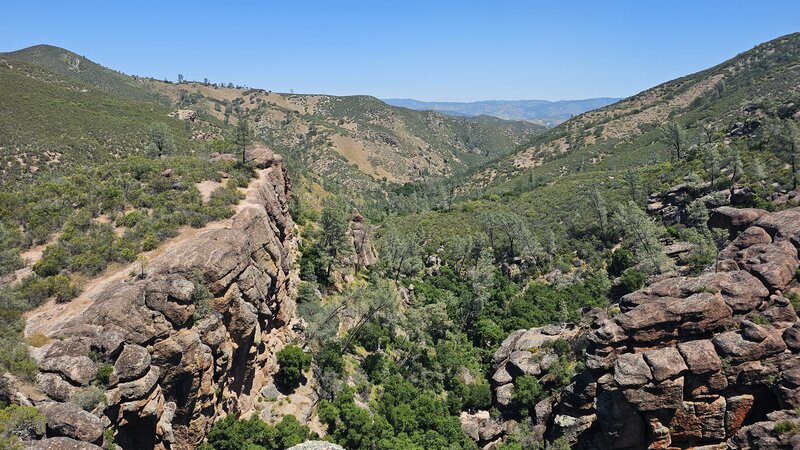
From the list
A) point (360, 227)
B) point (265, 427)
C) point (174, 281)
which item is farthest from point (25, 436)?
point (360, 227)

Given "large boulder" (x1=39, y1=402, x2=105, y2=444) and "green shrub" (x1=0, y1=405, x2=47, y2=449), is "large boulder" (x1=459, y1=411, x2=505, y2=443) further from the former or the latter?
"green shrub" (x1=0, y1=405, x2=47, y2=449)

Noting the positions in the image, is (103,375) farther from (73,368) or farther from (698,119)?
(698,119)

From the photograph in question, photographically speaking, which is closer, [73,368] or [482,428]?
[73,368]

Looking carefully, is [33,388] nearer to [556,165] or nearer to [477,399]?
[477,399]

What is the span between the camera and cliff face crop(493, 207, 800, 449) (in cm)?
3378

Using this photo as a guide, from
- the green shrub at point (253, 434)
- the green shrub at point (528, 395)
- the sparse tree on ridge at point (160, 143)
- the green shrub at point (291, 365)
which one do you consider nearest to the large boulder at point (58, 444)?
the green shrub at point (253, 434)

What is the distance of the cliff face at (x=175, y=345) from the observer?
24.3 metres

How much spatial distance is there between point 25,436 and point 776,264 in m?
55.6

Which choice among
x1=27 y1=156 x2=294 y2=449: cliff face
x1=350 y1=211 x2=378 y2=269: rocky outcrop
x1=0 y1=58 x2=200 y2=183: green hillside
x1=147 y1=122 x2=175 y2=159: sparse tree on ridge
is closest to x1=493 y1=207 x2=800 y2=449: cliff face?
x1=27 y1=156 x2=294 y2=449: cliff face

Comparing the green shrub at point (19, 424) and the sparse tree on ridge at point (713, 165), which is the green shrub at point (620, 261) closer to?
the sparse tree on ridge at point (713, 165)

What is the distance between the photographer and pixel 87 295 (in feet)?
103

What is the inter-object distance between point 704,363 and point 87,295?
47.6 meters

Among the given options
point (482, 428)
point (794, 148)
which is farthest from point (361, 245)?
point (794, 148)

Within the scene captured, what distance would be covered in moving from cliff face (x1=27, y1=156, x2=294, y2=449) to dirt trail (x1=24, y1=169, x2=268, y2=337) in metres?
0.48
